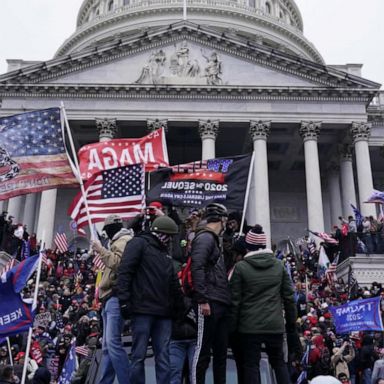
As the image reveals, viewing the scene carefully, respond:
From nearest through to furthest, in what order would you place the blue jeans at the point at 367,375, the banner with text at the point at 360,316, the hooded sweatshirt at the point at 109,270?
the hooded sweatshirt at the point at 109,270 < the blue jeans at the point at 367,375 < the banner with text at the point at 360,316

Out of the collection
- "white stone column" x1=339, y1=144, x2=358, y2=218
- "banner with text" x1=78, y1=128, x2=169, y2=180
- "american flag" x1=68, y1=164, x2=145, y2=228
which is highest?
"white stone column" x1=339, y1=144, x2=358, y2=218

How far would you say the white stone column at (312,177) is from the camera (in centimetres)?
3059

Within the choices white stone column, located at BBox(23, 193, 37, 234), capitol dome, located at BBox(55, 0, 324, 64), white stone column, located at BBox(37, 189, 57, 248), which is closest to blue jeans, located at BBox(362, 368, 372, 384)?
white stone column, located at BBox(37, 189, 57, 248)

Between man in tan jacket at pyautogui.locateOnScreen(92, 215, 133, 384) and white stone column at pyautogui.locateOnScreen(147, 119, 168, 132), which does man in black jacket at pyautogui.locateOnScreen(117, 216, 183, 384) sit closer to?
man in tan jacket at pyautogui.locateOnScreen(92, 215, 133, 384)

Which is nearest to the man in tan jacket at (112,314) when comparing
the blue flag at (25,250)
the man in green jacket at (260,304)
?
the man in green jacket at (260,304)

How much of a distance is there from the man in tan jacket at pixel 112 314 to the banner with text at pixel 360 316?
7032 millimetres

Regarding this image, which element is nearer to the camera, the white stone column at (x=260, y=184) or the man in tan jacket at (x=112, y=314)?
the man in tan jacket at (x=112, y=314)

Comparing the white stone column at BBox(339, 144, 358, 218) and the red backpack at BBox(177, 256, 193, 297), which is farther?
the white stone column at BBox(339, 144, 358, 218)

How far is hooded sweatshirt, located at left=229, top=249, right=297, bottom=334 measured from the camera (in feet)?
20.5

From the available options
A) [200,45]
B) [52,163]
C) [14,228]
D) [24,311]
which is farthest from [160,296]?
[200,45]

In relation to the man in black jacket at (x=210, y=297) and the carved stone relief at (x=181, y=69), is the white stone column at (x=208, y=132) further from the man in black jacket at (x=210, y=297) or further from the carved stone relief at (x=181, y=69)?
the man in black jacket at (x=210, y=297)

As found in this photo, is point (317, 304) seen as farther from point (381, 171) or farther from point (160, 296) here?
point (381, 171)

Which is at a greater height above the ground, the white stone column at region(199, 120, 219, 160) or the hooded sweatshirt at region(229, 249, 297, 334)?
the white stone column at region(199, 120, 219, 160)

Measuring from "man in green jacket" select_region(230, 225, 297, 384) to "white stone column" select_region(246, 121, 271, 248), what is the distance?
903 inches
